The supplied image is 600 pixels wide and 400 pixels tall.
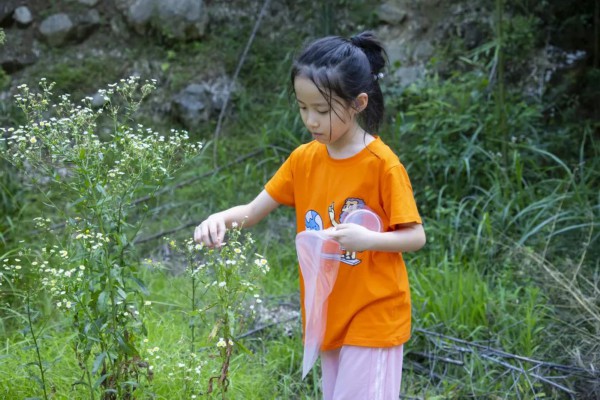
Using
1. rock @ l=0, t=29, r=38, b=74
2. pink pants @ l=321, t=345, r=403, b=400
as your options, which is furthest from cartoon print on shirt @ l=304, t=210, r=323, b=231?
rock @ l=0, t=29, r=38, b=74

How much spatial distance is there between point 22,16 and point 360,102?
4714 mm

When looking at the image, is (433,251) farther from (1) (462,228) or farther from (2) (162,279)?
(2) (162,279)

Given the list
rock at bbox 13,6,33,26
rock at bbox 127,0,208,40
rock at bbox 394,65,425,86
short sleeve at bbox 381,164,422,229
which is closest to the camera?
short sleeve at bbox 381,164,422,229

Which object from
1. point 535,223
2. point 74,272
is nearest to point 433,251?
point 535,223

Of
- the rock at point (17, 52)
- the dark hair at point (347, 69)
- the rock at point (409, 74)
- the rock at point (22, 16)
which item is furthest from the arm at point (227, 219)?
the rock at point (22, 16)

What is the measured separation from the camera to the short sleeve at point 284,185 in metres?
2.64

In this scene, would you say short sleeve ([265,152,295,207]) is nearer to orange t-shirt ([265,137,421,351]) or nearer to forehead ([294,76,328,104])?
orange t-shirt ([265,137,421,351])

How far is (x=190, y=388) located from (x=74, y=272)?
59 centimetres

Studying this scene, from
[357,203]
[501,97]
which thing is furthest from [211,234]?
[501,97]

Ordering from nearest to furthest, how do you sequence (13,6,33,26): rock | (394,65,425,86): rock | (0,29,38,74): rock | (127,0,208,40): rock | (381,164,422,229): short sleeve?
(381,164,422,229): short sleeve, (394,65,425,86): rock, (0,29,38,74): rock, (13,6,33,26): rock, (127,0,208,40): rock

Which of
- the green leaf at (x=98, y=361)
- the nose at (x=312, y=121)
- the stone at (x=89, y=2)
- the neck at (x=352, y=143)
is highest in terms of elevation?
the nose at (x=312, y=121)

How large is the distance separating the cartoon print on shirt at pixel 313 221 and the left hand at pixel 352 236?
23cm

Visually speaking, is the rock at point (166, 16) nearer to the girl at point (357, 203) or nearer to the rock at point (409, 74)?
the rock at point (409, 74)

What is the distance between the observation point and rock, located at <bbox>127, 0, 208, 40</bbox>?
654cm
